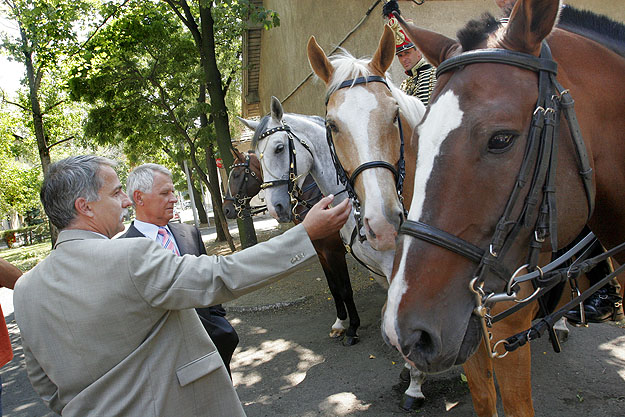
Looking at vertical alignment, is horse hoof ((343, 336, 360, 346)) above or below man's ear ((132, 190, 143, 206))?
below

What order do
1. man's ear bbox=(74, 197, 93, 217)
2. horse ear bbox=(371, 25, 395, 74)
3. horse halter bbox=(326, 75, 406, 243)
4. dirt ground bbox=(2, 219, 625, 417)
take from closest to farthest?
man's ear bbox=(74, 197, 93, 217), horse halter bbox=(326, 75, 406, 243), horse ear bbox=(371, 25, 395, 74), dirt ground bbox=(2, 219, 625, 417)

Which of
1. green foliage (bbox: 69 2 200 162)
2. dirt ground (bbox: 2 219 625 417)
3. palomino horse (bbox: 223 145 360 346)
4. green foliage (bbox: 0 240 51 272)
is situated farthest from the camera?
green foliage (bbox: 0 240 51 272)

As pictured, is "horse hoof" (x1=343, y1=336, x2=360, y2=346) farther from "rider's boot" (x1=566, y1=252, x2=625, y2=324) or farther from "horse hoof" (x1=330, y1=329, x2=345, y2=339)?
"rider's boot" (x1=566, y1=252, x2=625, y2=324)

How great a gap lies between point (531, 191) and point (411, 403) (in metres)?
2.91

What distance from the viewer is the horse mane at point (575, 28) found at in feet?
4.71

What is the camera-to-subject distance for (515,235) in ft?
4.17

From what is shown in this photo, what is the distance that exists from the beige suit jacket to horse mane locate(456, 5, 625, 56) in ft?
3.16

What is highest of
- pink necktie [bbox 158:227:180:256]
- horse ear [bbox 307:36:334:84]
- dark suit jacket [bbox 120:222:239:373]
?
horse ear [bbox 307:36:334:84]

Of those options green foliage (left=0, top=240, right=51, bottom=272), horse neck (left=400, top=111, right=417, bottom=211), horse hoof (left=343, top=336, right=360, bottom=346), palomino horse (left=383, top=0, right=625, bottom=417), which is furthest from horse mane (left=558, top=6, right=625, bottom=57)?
green foliage (left=0, top=240, right=51, bottom=272)

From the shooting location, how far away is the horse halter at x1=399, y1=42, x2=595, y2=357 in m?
1.23

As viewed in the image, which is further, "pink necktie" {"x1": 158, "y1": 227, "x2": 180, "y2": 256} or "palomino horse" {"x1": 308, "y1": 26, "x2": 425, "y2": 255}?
"pink necktie" {"x1": 158, "y1": 227, "x2": 180, "y2": 256}

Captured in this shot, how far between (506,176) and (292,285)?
741cm

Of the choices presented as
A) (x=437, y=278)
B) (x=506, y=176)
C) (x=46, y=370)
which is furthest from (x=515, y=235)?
(x=46, y=370)

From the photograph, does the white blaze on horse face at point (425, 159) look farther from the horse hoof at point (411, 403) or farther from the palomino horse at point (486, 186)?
the horse hoof at point (411, 403)
